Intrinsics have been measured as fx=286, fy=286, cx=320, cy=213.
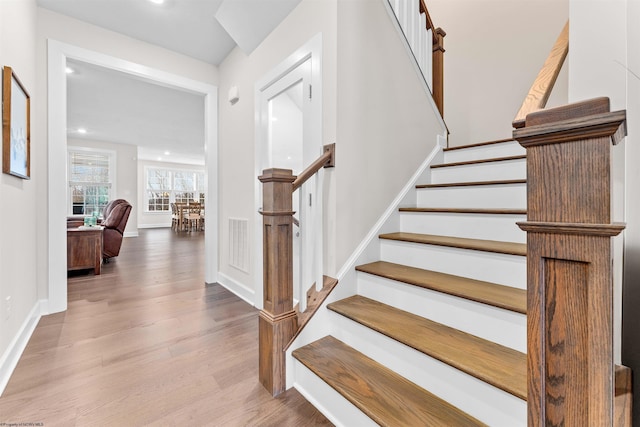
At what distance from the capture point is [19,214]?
190 cm

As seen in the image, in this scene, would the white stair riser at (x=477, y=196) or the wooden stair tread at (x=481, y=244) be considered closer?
the wooden stair tread at (x=481, y=244)

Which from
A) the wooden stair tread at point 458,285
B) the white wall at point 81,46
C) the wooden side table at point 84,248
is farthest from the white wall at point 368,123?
the wooden side table at point 84,248

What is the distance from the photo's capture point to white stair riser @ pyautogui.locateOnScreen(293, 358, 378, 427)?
1164mm

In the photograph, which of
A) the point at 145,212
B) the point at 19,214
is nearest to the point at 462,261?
the point at 19,214

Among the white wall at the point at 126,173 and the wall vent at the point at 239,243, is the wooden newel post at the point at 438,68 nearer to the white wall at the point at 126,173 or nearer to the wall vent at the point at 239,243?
the wall vent at the point at 239,243

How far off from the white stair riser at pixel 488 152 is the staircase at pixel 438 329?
296mm

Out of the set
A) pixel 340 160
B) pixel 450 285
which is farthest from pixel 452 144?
pixel 450 285

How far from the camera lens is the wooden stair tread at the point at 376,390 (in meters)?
1.03

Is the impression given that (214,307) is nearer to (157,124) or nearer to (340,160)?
(340,160)

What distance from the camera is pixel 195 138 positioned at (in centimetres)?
716

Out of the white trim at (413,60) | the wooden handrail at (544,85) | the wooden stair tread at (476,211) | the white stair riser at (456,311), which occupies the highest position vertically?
the white trim at (413,60)

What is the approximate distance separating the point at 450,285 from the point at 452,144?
275 centimetres

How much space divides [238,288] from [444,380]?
227 cm

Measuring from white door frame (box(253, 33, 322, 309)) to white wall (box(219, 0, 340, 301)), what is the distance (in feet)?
0.16
